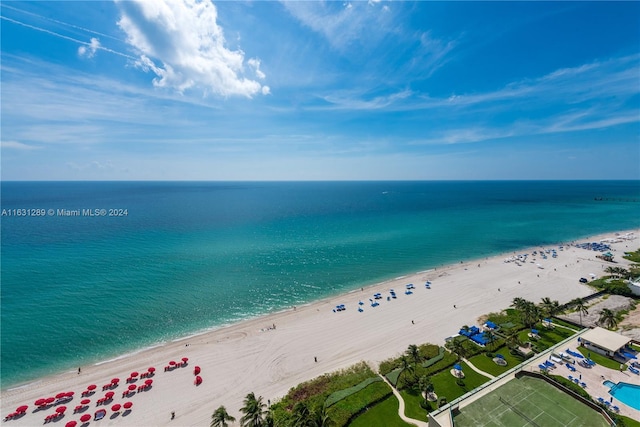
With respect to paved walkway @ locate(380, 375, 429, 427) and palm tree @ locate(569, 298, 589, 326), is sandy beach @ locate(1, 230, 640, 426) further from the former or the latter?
paved walkway @ locate(380, 375, 429, 427)

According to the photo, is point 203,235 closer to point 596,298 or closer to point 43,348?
point 43,348

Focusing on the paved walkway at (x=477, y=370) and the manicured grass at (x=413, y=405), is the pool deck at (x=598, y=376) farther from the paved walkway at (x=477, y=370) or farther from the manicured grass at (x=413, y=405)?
the manicured grass at (x=413, y=405)

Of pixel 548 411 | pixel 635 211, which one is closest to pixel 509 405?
pixel 548 411

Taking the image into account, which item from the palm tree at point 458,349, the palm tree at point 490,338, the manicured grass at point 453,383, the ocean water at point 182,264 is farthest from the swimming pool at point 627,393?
the ocean water at point 182,264

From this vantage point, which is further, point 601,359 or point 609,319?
point 609,319

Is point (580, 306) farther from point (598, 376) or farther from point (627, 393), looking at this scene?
point (627, 393)

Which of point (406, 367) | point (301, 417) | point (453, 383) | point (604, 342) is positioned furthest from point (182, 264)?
point (604, 342)
